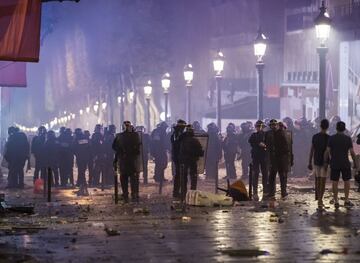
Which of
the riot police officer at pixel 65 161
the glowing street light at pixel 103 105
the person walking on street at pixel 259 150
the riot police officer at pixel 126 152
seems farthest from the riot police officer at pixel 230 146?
the glowing street light at pixel 103 105

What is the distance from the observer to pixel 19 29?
17.8 m

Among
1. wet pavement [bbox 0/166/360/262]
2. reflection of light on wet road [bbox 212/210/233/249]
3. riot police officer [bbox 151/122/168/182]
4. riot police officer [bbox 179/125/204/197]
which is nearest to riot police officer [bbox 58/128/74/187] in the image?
riot police officer [bbox 151/122/168/182]

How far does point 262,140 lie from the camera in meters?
24.8

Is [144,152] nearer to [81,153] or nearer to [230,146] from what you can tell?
[81,153]

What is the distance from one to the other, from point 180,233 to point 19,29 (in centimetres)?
493

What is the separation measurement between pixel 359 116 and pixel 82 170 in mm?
14006

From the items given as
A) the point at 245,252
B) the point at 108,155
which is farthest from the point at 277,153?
the point at 245,252

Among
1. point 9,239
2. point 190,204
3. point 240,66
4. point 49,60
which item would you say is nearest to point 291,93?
point 240,66

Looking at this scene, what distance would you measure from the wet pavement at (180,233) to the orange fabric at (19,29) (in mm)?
3123

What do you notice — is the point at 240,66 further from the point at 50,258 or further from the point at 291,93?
the point at 50,258

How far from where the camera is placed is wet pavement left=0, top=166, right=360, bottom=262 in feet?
43.6

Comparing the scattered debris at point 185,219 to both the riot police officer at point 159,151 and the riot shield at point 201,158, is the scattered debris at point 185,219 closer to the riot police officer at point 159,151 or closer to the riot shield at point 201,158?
the riot shield at point 201,158

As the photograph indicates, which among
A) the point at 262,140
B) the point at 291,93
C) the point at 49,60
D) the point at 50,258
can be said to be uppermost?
the point at 49,60

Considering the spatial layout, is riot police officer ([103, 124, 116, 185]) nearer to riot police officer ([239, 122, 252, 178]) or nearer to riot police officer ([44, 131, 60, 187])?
riot police officer ([44, 131, 60, 187])
